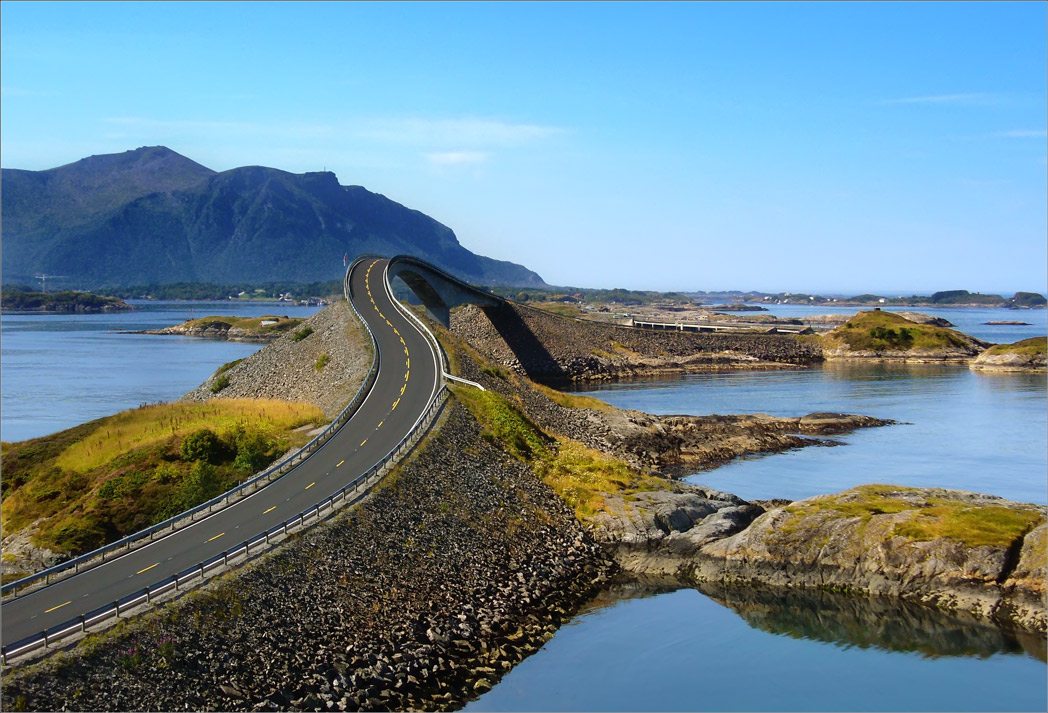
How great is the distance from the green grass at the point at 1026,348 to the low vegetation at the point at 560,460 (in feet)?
351

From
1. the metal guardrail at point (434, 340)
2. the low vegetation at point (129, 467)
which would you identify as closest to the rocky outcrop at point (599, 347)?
the metal guardrail at point (434, 340)

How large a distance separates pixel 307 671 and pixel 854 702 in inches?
754

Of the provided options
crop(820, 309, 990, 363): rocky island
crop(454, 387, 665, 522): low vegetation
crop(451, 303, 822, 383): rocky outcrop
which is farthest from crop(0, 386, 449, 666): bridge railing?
crop(820, 309, 990, 363): rocky island

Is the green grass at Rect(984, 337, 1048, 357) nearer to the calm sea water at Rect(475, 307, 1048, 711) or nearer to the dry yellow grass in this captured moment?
the calm sea water at Rect(475, 307, 1048, 711)

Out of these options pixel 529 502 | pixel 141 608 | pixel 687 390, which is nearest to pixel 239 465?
pixel 529 502

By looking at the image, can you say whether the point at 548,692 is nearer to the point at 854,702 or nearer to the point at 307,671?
the point at 307,671

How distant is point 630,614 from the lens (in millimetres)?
40625

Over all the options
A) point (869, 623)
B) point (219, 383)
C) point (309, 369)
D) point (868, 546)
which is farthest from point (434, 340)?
point (869, 623)

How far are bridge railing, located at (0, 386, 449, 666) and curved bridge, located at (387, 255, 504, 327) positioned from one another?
3219 inches

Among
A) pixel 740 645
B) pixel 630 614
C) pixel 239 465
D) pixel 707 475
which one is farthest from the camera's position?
pixel 707 475

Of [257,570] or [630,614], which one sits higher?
[257,570]

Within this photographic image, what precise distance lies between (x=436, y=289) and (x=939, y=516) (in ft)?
334

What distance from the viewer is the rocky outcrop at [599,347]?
458 feet

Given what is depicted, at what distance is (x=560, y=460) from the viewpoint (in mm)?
59344
